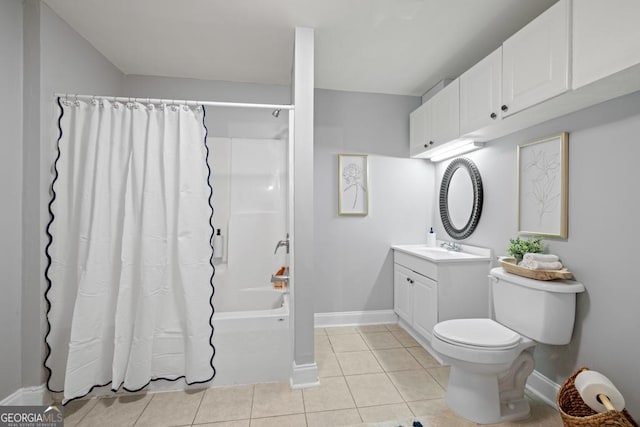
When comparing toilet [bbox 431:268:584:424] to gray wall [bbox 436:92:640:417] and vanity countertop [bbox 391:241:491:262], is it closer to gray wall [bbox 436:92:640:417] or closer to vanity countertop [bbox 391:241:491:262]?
gray wall [bbox 436:92:640:417]

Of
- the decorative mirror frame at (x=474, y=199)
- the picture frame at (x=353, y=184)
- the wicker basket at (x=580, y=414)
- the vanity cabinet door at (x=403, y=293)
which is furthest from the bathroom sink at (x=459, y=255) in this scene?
the wicker basket at (x=580, y=414)

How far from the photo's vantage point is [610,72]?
1200mm

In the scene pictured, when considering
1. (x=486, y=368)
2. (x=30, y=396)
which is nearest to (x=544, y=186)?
(x=486, y=368)

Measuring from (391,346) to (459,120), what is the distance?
6.56 ft

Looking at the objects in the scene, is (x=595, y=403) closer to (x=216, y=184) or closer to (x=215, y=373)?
(x=215, y=373)

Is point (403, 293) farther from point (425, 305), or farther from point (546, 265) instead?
point (546, 265)

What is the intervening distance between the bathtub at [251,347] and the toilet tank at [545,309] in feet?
4.81

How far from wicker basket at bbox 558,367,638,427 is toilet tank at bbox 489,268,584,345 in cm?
23

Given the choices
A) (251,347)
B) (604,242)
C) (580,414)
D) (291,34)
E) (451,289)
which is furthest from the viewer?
(451,289)

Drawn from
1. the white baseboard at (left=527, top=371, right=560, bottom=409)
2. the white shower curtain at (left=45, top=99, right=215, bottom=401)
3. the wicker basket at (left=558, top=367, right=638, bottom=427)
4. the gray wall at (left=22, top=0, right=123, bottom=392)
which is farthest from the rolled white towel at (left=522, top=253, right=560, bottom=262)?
the gray wall at (left=22, top=0, right=123, bottom=392)

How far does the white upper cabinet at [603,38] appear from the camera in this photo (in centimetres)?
112

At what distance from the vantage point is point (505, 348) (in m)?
1.53

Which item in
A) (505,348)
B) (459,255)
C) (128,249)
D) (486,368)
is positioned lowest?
(486,368)

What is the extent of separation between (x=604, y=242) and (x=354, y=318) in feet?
6.98
